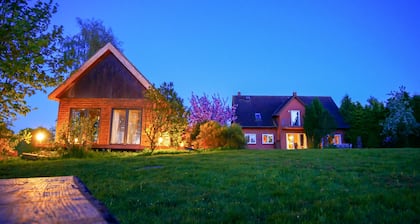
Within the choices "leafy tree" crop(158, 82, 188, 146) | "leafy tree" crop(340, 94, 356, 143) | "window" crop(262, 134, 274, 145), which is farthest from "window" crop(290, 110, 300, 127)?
"leafy tree" crop(158, 82, 188, 146)

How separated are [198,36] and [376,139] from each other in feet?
282

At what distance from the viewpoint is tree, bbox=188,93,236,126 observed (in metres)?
29.8

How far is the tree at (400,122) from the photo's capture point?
23766 mm

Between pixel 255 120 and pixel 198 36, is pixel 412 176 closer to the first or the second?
pixel 255 120

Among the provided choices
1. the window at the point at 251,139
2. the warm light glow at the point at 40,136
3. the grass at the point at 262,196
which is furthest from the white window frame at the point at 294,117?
the warm light glow at the point at 40,136

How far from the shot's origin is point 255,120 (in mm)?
29234

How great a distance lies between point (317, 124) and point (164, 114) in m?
16.8

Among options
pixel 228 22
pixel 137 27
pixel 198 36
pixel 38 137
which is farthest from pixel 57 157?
pixel 198 36

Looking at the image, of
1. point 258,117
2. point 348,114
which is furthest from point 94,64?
point 348,114

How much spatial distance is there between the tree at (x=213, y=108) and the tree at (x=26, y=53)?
2276cm

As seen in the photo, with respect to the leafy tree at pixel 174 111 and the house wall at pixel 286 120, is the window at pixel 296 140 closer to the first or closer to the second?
the house wall at pixel 286 120

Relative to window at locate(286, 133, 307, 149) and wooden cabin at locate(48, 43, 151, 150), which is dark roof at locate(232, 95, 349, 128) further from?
wooden cabin at locate(48, 43, 151, 150)

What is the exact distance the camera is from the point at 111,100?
587 inches

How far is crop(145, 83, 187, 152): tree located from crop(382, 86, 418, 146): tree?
21.2m
